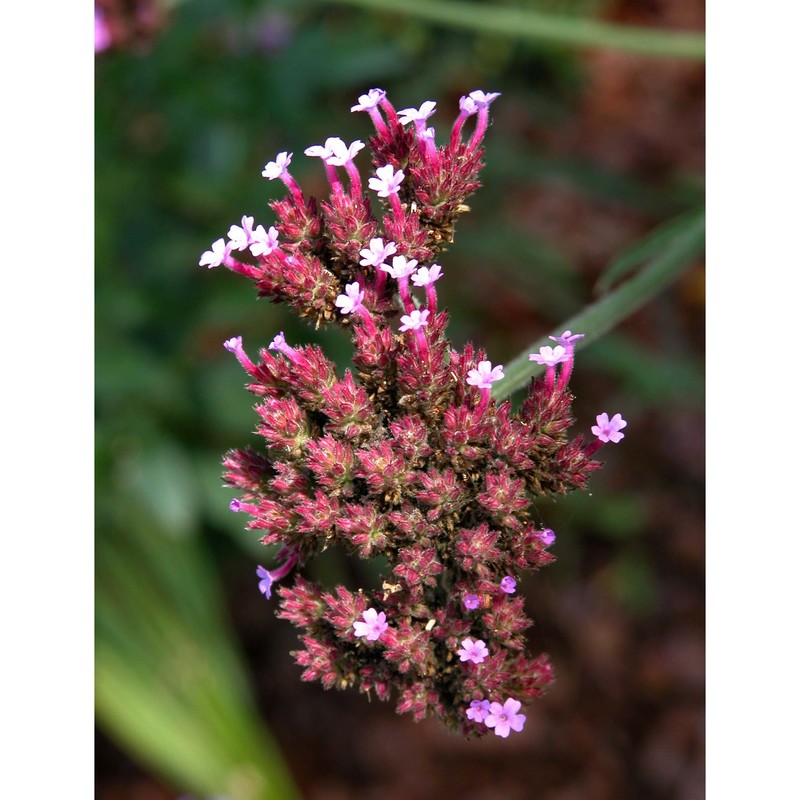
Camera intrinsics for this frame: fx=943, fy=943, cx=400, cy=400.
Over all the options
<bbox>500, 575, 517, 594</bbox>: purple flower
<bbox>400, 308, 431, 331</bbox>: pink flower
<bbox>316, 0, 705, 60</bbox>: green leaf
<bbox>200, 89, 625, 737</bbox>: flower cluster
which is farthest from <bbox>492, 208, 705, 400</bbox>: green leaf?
<bbox>316, 0, 705, 60</bbox>: green leaf

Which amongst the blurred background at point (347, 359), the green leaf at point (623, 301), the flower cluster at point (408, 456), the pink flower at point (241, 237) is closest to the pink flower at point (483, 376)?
the flower cluster at point (408, 456)

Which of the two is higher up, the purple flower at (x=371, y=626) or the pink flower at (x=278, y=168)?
the pink flower at (x=278, y=168)

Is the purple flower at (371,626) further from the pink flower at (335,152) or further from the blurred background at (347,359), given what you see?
the blurred background at (347,359)

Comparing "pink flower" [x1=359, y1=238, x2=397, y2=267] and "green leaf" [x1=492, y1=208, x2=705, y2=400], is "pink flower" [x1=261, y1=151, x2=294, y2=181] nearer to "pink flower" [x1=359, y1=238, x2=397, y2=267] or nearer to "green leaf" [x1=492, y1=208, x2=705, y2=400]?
"pink flower" [x1=359, y1=238, x2=397, y2=267]
